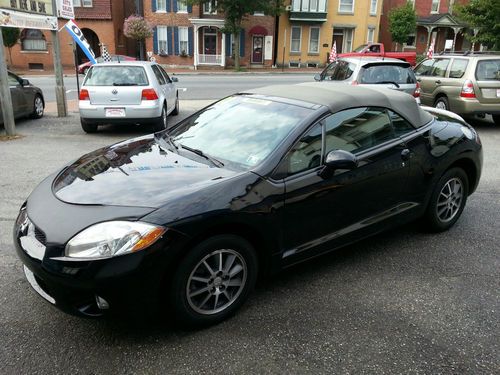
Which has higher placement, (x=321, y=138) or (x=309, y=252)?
(x=321, y=138)

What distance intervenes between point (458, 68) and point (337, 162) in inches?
347

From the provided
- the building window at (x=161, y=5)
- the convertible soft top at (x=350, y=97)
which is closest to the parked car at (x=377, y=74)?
the convertible soft top at (x=350, y=97)

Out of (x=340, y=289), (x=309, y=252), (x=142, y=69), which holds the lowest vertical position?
(x=340, y=289)

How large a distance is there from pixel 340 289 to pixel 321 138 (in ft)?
3.95

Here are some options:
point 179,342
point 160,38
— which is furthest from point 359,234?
point 160,38

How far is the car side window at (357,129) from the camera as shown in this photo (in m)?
3.69

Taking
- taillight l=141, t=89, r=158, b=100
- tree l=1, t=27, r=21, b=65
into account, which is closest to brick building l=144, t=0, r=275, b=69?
tree l=1, t=27, r=21, b=65

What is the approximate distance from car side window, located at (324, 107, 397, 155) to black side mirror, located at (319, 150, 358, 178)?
6.0 inches

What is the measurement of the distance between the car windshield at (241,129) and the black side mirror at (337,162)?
0.38 m

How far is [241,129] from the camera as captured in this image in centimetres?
384

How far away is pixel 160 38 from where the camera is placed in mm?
36906

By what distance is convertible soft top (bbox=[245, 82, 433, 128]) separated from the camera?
12.7ft

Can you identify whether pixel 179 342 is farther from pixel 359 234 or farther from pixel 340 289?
pixel 359 234

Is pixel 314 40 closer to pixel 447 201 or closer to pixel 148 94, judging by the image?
pixel 148 94
